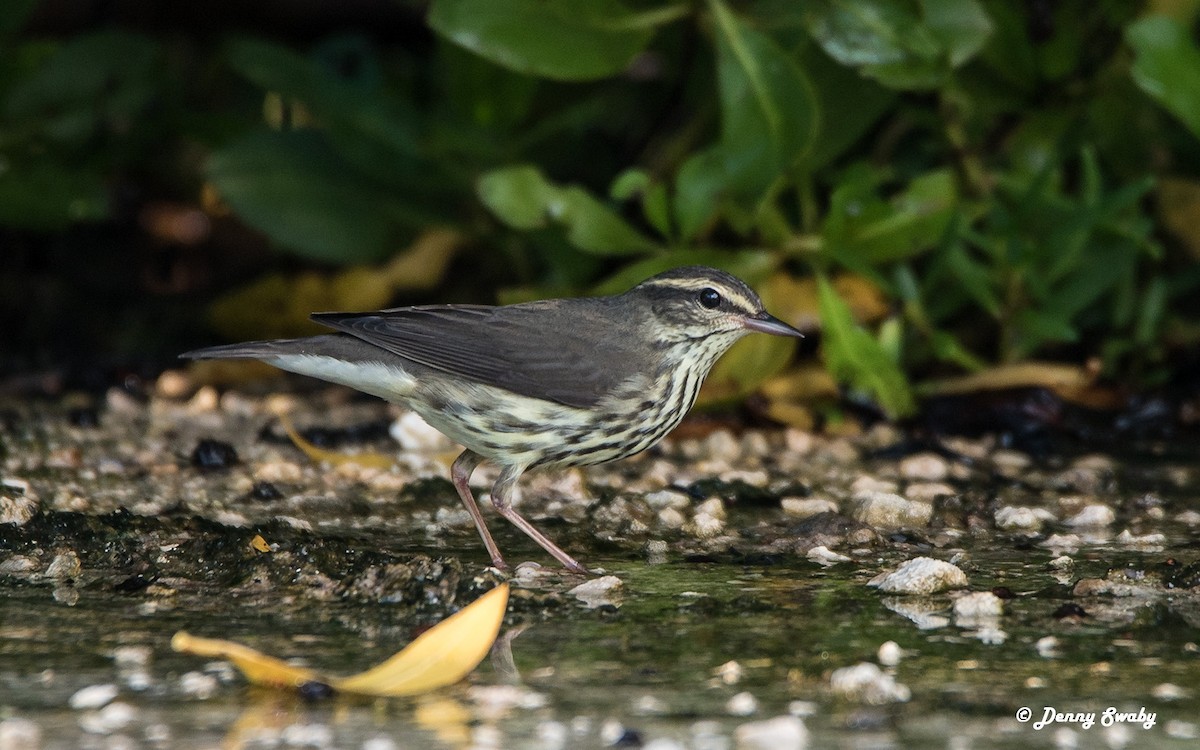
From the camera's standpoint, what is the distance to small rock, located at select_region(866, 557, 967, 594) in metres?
3.98

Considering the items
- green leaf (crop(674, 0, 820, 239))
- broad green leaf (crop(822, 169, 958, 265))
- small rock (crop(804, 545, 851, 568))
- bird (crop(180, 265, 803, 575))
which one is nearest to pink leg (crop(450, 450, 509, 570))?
bird (crop(180, 265, 803, 575))

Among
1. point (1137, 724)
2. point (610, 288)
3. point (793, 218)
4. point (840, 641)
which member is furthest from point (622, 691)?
point (793, 218)

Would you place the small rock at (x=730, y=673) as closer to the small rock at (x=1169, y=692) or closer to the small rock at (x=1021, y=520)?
the small rock at (x=1169, y=692)

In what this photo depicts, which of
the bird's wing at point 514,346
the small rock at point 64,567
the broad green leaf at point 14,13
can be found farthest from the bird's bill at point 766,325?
the broad green leaf at point 14,13

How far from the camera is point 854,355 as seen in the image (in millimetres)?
5832

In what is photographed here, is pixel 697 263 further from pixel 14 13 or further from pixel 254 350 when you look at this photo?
pixel 14 13

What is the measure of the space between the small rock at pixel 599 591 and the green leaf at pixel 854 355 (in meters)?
2.05

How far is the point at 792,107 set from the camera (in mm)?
5758

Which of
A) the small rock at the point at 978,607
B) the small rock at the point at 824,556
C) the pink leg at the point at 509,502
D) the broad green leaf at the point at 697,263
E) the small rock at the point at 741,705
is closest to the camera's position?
the small rock at the point at 741,705

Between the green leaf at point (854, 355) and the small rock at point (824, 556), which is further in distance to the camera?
the green leaf at point (854, 355)

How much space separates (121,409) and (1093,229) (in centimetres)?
425

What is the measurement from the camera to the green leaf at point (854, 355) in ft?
19.1

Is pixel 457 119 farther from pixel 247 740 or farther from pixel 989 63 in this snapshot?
pixel 247 740

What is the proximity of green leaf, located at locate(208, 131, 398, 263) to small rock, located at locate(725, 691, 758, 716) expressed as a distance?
4226mm
